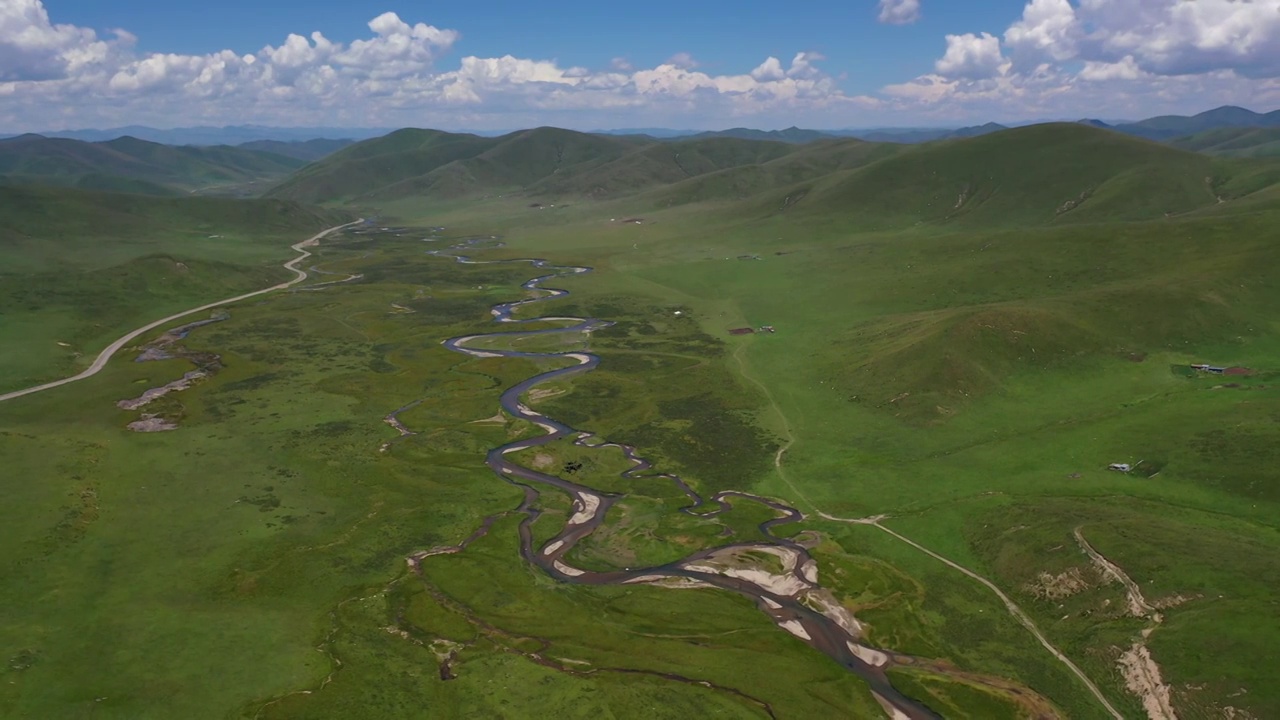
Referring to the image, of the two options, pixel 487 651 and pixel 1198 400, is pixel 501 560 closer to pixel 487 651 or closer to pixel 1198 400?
pixel 487 651

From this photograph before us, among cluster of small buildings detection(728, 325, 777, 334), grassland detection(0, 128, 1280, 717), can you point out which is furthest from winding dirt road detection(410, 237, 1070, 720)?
cluster of small buildings detection(728, 325, 777, 334)

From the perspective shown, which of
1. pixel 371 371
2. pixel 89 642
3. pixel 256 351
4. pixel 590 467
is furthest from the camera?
pixel 256 351

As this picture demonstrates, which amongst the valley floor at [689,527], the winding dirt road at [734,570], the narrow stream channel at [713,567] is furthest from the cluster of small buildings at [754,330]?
the winding dirt road at [734,570]

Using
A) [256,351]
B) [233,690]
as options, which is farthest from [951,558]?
[256,351]

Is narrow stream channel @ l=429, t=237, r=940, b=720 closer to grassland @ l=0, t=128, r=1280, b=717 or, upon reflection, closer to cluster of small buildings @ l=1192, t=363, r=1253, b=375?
grassland @ l=0, t=128, r=1280, b=717

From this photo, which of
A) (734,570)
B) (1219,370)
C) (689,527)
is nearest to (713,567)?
(734,570)

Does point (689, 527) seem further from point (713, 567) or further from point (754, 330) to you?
point (754, 330)

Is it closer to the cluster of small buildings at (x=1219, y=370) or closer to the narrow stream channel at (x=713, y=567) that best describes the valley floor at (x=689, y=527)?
the narrow stream channel at (x=713, y=567)

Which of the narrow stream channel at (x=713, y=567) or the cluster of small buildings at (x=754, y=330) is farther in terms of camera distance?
the cluster of small buildings at (x=754, y=330)
